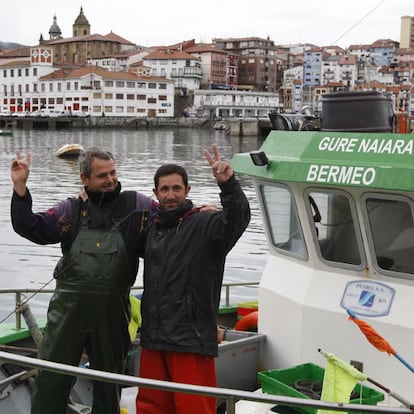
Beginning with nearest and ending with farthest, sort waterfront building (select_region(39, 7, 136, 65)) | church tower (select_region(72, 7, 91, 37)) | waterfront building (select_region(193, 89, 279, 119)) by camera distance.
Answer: waterfront building (select_region(193, 89, 279, 119)) → waterfront building (select_region(39, 7, 136, 65)) → church tower (select_region(72, 7, 91, 37))

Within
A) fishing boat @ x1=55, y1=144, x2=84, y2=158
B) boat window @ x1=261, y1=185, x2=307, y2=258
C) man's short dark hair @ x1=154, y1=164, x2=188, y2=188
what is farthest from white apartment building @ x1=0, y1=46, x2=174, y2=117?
man's short dark hair @ x1=154, y1=164, x2=188, y2=188

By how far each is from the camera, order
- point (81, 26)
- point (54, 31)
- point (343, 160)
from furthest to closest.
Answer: point (54, 31) < point (81, 26) < point (343, 160)

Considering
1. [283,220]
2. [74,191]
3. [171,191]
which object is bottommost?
[74,191]

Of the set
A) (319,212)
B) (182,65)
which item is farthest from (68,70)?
(319,212)

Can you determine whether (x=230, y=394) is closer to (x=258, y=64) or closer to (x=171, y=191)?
(x=171, y=191)

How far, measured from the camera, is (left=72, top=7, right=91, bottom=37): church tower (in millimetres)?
188625

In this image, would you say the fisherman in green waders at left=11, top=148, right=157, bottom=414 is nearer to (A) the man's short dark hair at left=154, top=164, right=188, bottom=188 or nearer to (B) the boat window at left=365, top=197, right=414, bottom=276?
(A) the man's short dark hair at left=154, top=164, right=188, bottom=188

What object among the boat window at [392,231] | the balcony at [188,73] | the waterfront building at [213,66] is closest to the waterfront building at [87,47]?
the waterfront building at [213,66]

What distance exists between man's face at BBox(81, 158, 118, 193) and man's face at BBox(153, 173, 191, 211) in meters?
0.36

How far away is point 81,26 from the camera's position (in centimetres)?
18825

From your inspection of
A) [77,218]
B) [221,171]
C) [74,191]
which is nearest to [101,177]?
[77,218]

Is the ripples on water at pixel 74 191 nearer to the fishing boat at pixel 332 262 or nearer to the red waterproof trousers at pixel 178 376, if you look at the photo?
the fishing boat at pixel 332 262

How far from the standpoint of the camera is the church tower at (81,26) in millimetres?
188625

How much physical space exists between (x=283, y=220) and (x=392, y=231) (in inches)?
41.2
